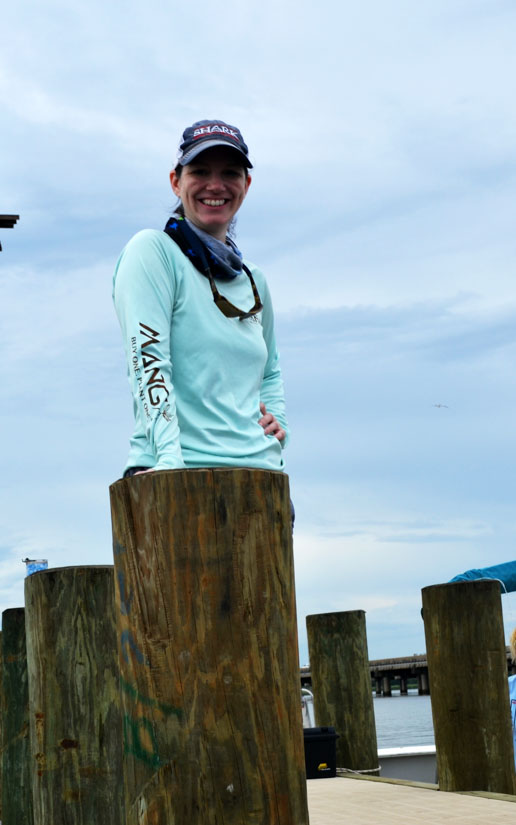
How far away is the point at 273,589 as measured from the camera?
250 centimetres

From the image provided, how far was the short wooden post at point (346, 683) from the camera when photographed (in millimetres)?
8906

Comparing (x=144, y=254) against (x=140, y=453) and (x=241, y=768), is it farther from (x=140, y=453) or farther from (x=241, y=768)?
(x=241, y=768)

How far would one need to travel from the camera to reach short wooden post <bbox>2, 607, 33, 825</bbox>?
21.5ft

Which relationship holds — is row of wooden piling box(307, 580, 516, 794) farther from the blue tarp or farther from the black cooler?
the blue tarp

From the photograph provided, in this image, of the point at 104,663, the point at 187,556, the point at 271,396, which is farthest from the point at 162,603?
the point at 104,663

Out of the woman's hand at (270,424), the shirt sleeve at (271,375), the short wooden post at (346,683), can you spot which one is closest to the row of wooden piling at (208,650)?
the woman's hand at (270,424)

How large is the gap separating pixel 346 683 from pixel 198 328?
6.48 m

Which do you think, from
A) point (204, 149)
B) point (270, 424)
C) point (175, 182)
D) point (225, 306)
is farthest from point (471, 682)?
point (204, 149)

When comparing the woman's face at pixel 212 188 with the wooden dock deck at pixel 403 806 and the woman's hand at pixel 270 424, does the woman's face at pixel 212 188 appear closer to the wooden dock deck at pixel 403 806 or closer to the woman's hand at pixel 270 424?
the woman's hand at pixel 270 424

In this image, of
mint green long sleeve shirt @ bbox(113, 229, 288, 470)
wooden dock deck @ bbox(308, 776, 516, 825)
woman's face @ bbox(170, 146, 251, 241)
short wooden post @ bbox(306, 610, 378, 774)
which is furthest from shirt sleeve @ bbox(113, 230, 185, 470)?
short wooden post @ bbox(306, 610, 378, 774)

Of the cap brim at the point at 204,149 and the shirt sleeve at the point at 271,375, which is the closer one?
the cap brim at the point at 204,149

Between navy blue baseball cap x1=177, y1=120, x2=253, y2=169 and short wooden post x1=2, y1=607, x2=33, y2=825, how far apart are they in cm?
393

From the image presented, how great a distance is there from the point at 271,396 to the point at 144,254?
2.71 ft

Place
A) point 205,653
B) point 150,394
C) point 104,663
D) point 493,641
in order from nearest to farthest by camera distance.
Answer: point 205,653
point 150,394
point 104,663
point 493,641
